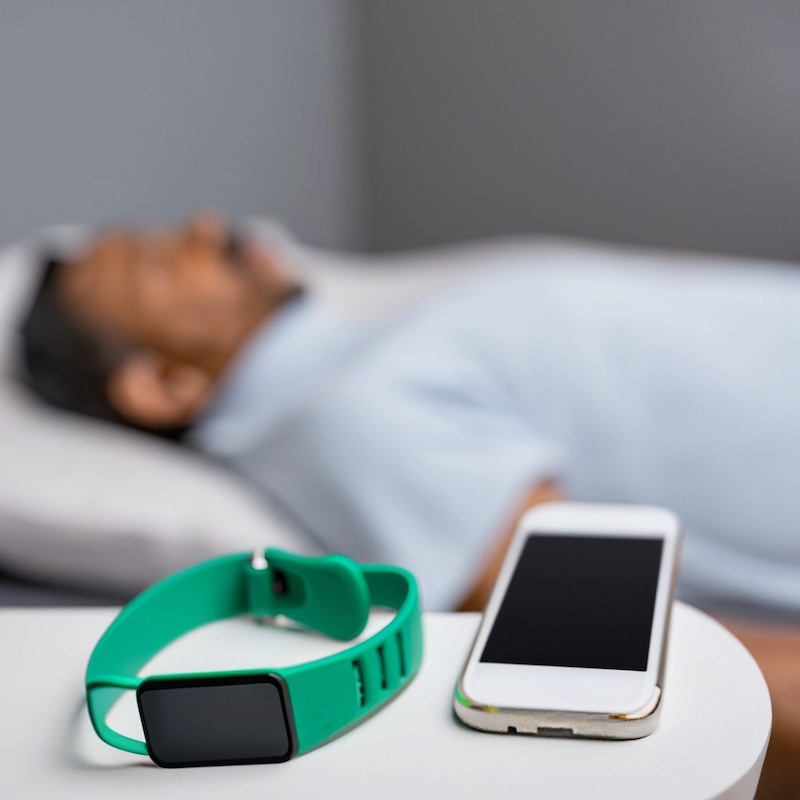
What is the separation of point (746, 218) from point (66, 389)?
32.3 inches

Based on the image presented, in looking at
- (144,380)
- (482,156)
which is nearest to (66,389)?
(144,380)

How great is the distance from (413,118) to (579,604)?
35cm

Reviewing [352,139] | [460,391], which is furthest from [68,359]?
[352,139]

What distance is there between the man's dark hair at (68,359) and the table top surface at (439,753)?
2.36 feet

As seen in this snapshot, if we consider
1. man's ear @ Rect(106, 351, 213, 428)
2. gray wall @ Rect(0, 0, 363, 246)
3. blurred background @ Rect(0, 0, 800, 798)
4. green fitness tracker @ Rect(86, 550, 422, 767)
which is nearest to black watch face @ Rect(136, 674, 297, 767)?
green fitness tracker @ Rect(86, 550, 422, 767)

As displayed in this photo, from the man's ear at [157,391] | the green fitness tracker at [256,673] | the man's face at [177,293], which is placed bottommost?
the man's ear at [157,391]

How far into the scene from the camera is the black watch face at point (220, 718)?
207mm

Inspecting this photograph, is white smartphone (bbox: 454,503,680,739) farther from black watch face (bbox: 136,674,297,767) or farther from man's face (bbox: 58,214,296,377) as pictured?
man's face (bbox: 58,214,296,377)

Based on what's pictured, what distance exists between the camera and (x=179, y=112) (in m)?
1.51

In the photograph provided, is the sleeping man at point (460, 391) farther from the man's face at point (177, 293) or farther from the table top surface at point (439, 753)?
the table top surface at point (439, 753)

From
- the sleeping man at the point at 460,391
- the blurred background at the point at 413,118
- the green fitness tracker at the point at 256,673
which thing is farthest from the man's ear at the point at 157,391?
the green fitness tracker at the point at 256,673

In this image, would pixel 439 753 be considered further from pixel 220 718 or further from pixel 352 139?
pixel 352 139

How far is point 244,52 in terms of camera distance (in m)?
1.59

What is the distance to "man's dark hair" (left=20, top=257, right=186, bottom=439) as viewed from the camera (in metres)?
0.94
